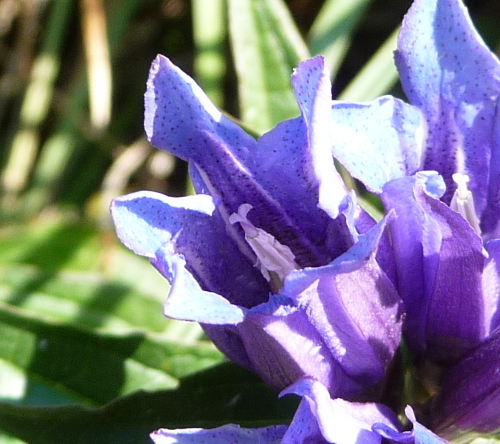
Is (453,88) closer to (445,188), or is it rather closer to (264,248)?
(445,188)

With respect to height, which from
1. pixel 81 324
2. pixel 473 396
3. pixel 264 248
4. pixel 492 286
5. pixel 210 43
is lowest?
pixel 81 324

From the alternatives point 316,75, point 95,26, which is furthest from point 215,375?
point 95,26

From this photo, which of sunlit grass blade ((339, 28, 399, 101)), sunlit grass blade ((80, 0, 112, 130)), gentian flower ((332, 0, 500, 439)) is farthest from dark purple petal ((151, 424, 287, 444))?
sunlit grass blade ((80, 0, 112, 130))

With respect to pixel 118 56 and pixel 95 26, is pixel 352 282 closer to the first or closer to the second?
pixel 95 26

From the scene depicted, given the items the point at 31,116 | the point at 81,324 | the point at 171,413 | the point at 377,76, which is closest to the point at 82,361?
the point at 171,413

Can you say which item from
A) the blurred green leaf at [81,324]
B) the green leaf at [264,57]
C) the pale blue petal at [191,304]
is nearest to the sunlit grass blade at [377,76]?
the green leaf at [264,57]

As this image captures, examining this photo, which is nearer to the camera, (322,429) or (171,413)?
(322,429)

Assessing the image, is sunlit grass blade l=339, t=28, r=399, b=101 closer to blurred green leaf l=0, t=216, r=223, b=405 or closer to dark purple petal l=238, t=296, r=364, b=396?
blurred green leaf l=0, t=216, r=223, b=405
